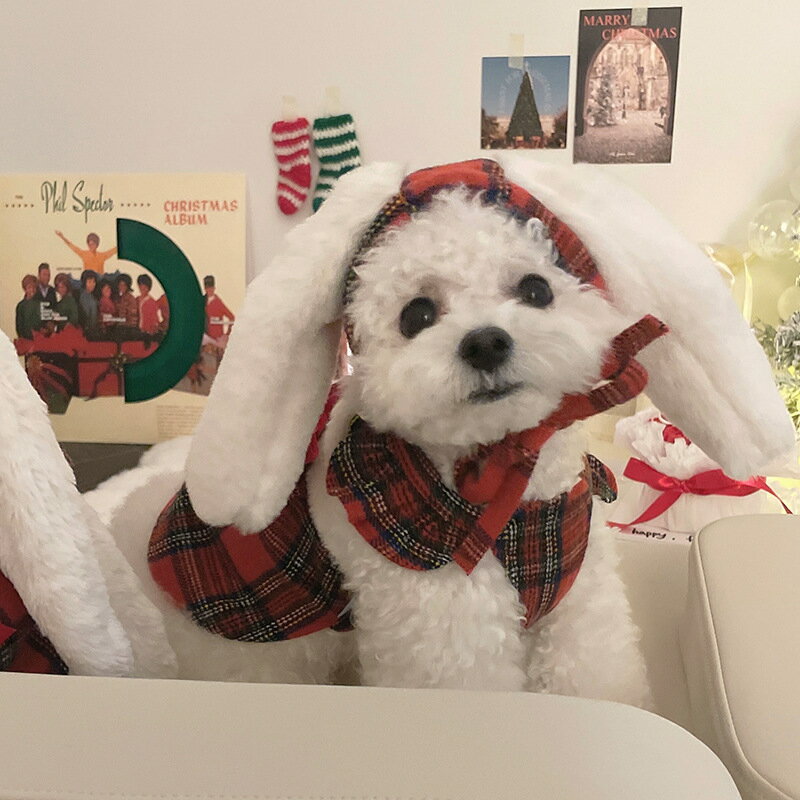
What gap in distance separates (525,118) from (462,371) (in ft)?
4.11

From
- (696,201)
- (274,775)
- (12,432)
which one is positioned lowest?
(274,775)

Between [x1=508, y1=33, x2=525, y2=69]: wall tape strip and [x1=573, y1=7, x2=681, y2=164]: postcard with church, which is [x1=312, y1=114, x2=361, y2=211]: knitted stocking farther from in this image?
[x1=573, y1=7, x2=681, y2=164]: postcard with church

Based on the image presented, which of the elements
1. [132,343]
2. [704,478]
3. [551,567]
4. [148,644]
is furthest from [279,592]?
[132,343]

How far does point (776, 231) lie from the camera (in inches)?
58.7

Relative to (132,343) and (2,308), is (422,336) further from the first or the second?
(2,308)

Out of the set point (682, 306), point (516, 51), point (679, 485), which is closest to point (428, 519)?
point (682, 306)

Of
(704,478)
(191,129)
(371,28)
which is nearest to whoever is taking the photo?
(704,478)

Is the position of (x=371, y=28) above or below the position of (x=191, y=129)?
above

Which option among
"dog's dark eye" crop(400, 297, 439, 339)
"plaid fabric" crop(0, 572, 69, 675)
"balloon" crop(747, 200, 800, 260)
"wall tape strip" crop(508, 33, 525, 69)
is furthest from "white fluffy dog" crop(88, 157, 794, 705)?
"wall tape strip" crop(508, 33, 525, 69)

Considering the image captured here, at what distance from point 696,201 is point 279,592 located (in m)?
1.32

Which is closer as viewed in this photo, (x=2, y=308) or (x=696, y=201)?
(x=696, y=201)

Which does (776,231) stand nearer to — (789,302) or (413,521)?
(789,302)

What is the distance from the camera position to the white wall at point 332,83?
1562 mm

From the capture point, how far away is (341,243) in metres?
0.59
